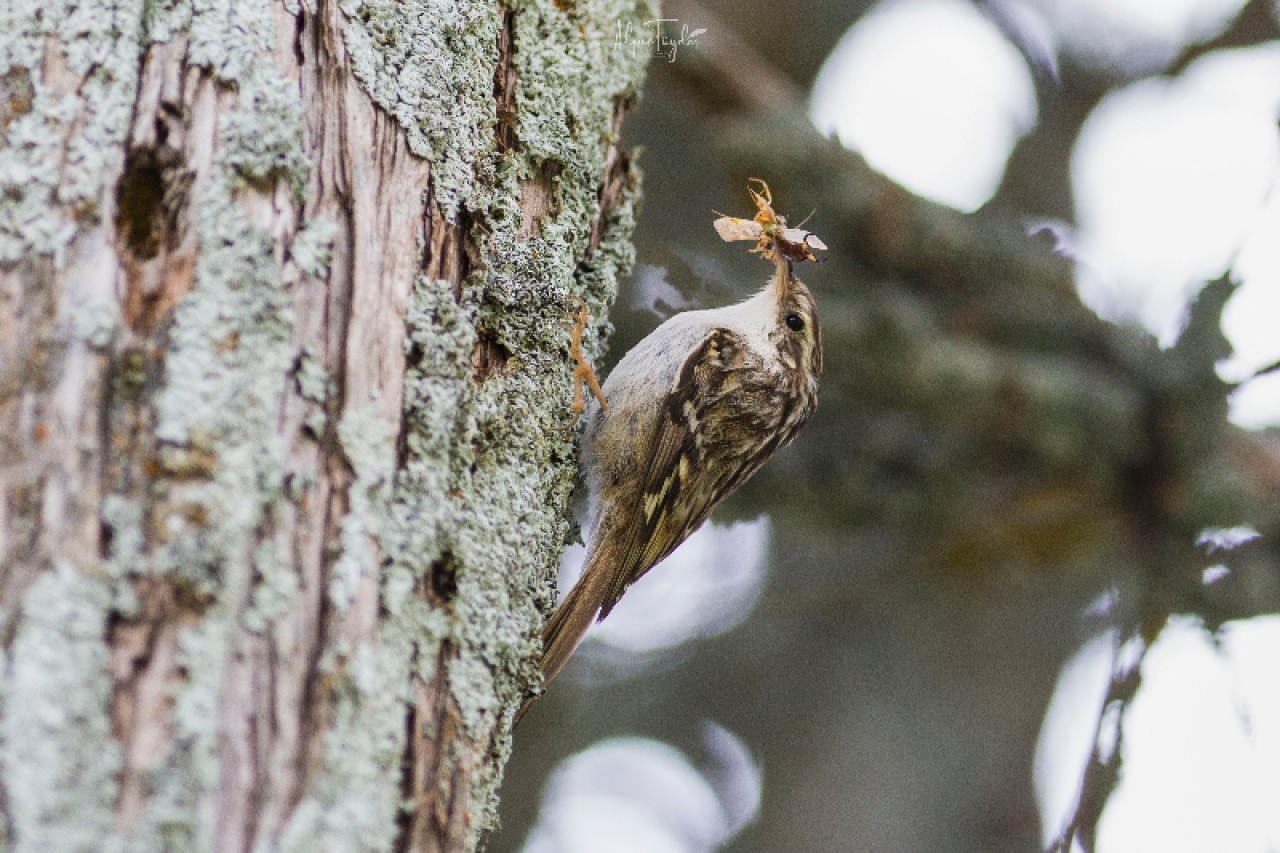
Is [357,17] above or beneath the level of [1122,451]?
beneath

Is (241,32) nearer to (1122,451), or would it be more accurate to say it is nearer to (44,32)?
(44,32)

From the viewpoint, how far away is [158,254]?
1.43 meters

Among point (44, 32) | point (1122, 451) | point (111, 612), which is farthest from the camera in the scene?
point (1122, 451)

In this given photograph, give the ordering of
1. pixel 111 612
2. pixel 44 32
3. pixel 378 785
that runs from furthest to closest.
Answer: pixel 44 32 → pixel 378 785 → pixel 111 612

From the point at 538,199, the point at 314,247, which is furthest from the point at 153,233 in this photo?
the point at 538,199

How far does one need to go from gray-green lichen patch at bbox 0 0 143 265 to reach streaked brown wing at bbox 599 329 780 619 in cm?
168

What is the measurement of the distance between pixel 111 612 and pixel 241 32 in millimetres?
832

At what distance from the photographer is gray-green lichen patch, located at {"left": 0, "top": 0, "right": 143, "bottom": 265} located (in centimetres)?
140

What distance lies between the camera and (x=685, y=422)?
3.08m

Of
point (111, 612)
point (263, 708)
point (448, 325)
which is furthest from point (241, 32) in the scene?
point (263, 708)

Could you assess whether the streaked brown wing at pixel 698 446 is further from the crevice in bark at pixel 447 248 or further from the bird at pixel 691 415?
the crevice in bark at pixel 447 248
